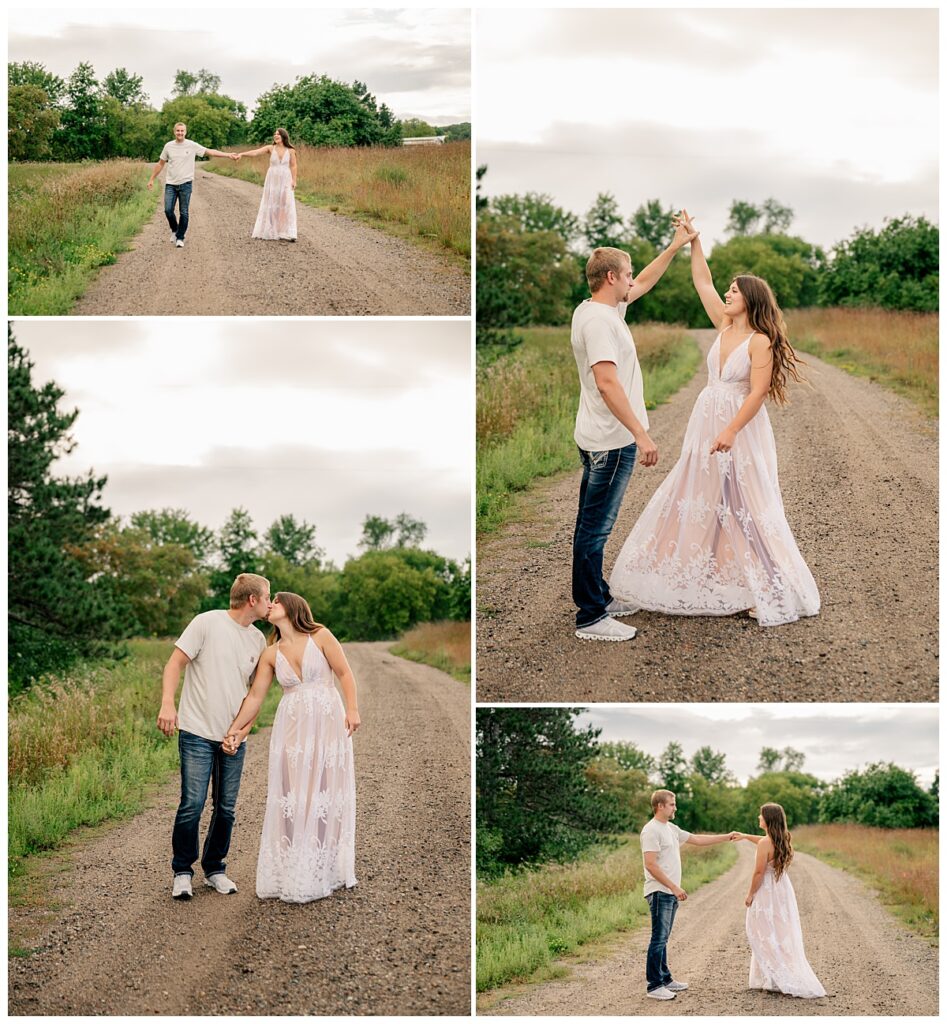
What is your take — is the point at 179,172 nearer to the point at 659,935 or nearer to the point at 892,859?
the point at 659,935

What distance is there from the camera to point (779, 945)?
5.22 meters

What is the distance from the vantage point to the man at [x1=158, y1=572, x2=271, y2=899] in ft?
15.6

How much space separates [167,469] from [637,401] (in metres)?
4.99

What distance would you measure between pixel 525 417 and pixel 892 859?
159 inches

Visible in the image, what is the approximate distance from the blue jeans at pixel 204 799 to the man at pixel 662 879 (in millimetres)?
2104

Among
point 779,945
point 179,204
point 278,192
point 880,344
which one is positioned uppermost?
point 278,192

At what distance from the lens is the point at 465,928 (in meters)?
5.17

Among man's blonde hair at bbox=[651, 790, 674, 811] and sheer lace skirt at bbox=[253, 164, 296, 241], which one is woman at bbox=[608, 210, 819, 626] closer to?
man's blonde hair at bbox=[651, 790, 674, 811]

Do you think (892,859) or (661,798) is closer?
(661,798)

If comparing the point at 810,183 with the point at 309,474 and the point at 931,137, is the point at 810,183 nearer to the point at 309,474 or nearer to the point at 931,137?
the point at 931,137

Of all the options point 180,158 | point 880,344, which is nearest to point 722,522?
point 180,158

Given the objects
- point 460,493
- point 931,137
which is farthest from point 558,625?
point 931,137

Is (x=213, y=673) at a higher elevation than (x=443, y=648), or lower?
higher

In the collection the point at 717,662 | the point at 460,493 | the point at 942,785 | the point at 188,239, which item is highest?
the point at 188,239
